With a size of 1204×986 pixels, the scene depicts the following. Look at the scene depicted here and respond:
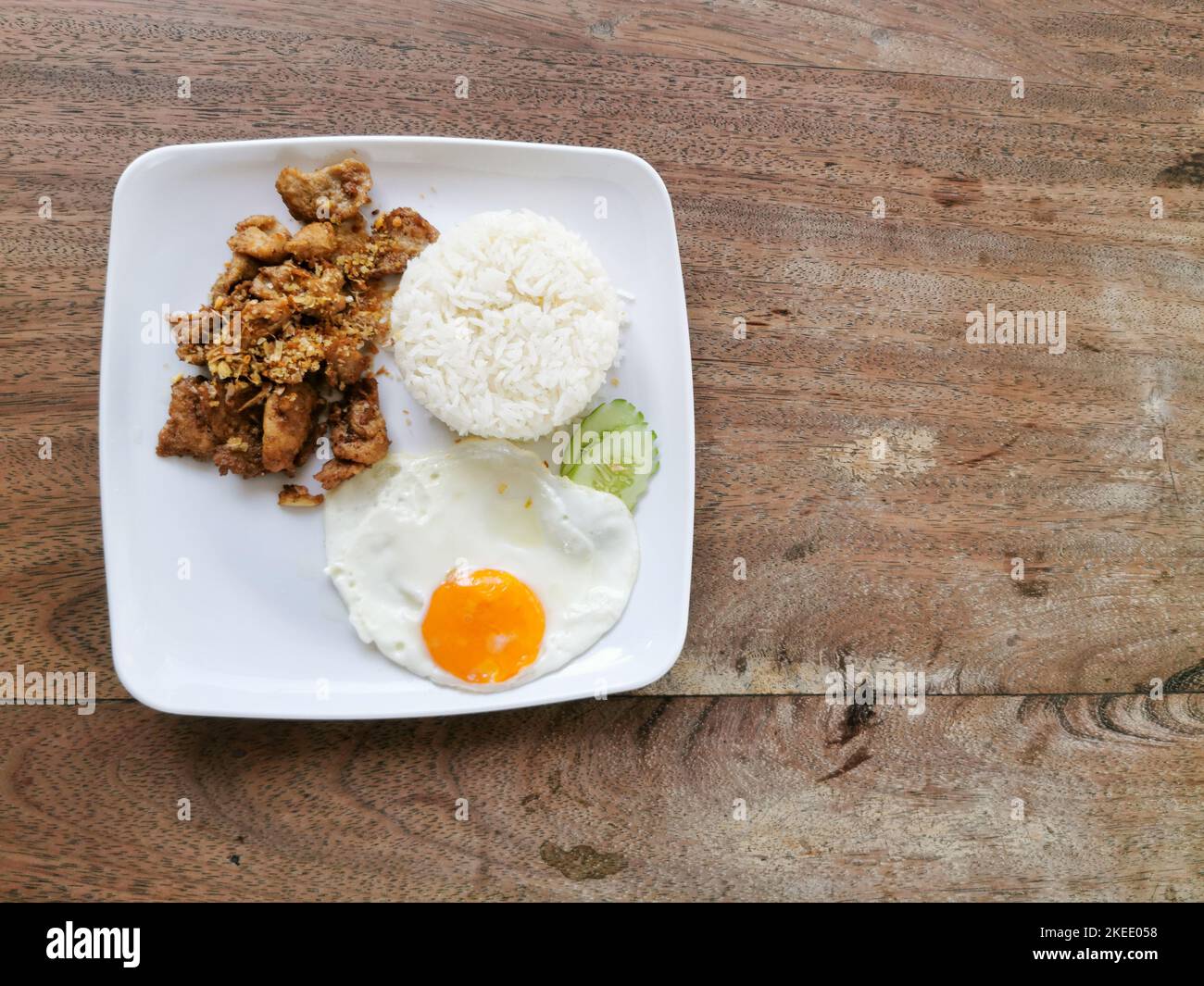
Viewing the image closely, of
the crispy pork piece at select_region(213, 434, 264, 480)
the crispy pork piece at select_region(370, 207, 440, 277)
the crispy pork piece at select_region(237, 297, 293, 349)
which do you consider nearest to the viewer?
the crispy pork piece at select_region(237, 297, 293, 349)

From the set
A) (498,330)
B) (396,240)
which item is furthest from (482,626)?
(396,240)

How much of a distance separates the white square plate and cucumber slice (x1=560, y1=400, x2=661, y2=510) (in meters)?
0.07

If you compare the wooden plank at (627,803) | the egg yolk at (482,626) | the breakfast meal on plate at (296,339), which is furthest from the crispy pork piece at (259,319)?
the wooden plank at (627,803)

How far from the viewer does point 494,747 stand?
119 inches

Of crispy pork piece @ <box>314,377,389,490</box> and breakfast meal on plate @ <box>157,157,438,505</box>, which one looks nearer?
breakfast meal on plate @ <box>157,157,438,505</box>

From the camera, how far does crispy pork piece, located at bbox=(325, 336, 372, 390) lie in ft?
9.06

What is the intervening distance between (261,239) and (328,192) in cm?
28

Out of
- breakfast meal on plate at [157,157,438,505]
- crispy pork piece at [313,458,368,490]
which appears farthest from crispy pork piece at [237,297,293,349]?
crispy pork piece at [313,458,368,490]

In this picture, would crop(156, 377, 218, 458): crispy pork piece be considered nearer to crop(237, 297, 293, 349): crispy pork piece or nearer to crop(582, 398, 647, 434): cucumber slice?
crop(237, 297, 293, 349): crispy pork piece

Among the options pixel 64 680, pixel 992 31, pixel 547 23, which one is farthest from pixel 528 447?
pixel 992 31

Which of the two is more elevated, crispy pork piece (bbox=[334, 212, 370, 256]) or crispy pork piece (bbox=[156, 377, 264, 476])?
crispy pork piece (bbox=[334, 212, 370, 256])

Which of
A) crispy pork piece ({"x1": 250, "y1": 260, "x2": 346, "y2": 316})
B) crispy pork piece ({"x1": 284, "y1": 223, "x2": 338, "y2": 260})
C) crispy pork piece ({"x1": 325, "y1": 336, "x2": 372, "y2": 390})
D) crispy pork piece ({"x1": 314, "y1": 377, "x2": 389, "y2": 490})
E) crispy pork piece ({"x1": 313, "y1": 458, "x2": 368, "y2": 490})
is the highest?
crispy pork piece ({"x1": 284, "y1": 223, "x2": 338, "y2": 260})

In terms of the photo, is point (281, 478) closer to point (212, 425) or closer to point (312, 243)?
point (212, 425)

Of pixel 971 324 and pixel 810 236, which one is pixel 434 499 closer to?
pixel 810 236
